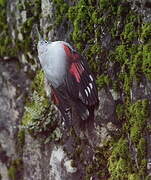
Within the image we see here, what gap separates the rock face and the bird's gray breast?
262 mm

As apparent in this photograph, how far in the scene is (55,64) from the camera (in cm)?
300

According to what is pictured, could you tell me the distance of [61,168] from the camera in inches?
136

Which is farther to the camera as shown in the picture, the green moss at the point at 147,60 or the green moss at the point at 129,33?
the green moss at the point at 129,33

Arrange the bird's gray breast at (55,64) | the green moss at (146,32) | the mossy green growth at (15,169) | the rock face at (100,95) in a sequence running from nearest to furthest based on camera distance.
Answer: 1. the green moss at (146,32)
2. the rock face at (100,95)
3. the bird's gray breast at (55,64)
4. the mossy green growth at (15,169)

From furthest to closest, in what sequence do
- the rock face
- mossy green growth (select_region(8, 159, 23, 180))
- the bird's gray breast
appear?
mossy green growth (select_region(8, 159, 23, 180)) → the bird's gray breast → the rock face

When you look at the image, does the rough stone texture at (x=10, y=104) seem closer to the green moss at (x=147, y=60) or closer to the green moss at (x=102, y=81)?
the green moss at (x=102, y=81)

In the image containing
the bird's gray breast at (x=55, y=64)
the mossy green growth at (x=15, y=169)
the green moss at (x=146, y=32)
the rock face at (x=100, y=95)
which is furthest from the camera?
the mossy green growth at (x=15, y=169)

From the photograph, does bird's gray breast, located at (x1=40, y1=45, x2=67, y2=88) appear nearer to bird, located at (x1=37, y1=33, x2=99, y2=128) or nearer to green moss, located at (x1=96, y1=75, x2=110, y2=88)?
bird, located at (x1=37, y1=33, x2=99, y2=128)

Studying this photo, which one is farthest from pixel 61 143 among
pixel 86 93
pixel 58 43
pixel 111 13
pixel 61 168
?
pixel 111 13

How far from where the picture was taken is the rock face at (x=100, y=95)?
9.34ft

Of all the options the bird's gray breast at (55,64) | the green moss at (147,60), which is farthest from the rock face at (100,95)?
the bird's gray breast at (55,64)

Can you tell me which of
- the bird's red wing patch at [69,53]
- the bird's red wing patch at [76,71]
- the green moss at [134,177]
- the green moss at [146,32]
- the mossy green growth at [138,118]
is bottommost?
the green moss at [134,177]

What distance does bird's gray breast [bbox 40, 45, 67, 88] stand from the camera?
2.99 m

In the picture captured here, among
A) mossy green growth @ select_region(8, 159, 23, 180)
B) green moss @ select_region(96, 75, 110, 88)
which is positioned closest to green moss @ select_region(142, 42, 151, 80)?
green moss @ select_region(96, 75, 110, 88)
